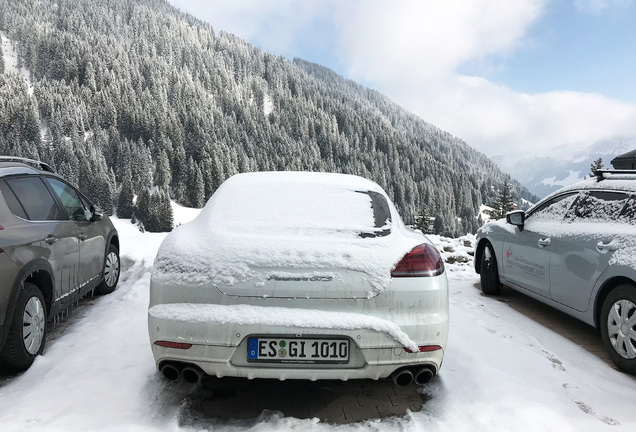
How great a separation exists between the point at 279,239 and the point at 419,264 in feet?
2.93

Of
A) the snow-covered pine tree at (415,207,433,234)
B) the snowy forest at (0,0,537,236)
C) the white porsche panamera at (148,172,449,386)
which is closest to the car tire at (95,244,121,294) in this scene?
the white porsche panamera at (148,172,449,386)

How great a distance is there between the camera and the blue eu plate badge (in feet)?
7.82

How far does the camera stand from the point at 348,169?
132m

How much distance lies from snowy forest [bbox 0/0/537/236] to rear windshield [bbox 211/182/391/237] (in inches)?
3393

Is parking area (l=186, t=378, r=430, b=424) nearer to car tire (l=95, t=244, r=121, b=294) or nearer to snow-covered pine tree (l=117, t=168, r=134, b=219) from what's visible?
car tire (l=95, t=244, r=121, b=294)

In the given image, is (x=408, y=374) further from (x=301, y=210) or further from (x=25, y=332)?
(x=25, y=332)

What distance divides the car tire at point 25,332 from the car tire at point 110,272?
2067 millimetres

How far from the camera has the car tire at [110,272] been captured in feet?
18.5

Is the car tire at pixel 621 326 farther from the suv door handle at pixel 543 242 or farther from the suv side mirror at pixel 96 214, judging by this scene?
the suv side mirror at pixel 96 214

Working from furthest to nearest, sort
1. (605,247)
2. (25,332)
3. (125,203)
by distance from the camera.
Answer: (125,203), (605,247), (25,332)

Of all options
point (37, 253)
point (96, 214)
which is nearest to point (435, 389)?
point (37, 253)

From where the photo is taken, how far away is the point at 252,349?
2389 millimetres

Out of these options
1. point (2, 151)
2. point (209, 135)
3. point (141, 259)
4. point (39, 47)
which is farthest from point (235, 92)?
point (141, 259)

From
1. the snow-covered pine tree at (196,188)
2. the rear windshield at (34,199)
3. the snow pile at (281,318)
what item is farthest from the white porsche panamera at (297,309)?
the snow-covered pine tree at (196,188)
